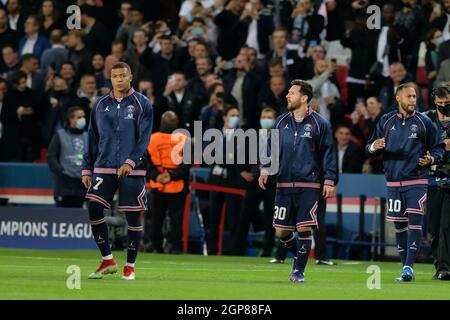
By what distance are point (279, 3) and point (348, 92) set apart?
2884 millimetres

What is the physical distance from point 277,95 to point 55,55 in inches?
229

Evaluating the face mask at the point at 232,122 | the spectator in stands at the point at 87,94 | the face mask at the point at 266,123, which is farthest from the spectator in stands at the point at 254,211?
→ the spectator in stands at the point at 87,94

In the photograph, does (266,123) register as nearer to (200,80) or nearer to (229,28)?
(200,80)

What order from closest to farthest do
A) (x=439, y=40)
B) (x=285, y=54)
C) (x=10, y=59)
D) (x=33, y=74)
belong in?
(x=439, y=40) → (x=285, y=54) → (x=33, y=74) → (x=10, y=59)

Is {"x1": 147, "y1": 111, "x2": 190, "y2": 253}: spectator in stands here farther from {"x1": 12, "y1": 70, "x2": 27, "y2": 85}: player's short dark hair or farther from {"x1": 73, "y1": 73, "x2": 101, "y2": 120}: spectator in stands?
{"x1": 12, "y1": 70, "x2": 27, "y2": 85}: player's short dark hair

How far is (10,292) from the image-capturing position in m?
13.9

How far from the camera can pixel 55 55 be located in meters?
28.8

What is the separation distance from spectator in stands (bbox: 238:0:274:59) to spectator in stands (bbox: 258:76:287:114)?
1.94 m

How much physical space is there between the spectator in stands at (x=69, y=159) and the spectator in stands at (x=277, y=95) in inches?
137

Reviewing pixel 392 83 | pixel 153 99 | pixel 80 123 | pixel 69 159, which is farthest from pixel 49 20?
pixel 392 83

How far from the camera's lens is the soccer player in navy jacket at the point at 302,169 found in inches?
643

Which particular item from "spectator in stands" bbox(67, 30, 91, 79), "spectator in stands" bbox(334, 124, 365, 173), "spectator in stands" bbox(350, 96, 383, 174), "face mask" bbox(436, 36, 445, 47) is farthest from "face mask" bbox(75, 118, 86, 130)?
"face mask" bbox(436, 36, 445, 47)

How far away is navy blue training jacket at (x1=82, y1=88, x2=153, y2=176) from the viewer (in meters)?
16.2
